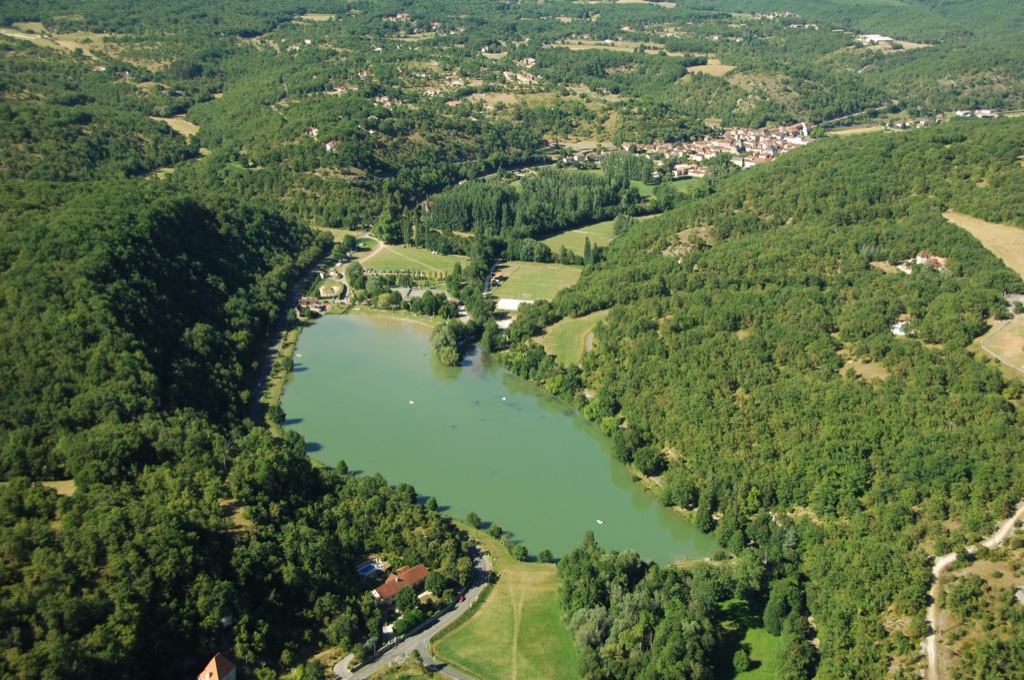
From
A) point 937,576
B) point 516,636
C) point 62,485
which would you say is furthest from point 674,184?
point 62,485

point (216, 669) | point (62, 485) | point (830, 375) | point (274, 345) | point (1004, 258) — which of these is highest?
point (1004, 258)

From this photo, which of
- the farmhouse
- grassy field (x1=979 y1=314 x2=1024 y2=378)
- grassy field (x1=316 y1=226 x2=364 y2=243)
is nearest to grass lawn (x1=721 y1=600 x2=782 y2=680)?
the farmhouse

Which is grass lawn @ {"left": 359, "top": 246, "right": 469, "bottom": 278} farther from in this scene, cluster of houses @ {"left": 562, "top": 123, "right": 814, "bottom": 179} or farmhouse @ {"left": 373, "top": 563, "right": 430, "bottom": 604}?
farmhouse @ {"left": 373, "top": 563, "right": 430, "bottom": 604}

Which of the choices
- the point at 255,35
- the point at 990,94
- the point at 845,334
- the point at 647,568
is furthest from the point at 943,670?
the point at 255,35

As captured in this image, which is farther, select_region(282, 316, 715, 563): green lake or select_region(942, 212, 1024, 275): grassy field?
select_region(942, 212, 1024, 275): grassy field

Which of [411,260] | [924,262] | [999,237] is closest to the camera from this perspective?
[924,262]

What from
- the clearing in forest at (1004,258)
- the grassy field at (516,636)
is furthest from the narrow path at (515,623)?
the clearing in forest at (1004,258)

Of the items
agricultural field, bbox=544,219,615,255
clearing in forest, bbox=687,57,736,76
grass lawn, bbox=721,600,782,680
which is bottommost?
agricultural field, bbox=544,219,615,255

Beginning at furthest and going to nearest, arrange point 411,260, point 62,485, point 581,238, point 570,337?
point 581,238
point 411,260
point 570,337
point 62,485

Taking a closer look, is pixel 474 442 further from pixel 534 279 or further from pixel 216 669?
pixel 534 279
